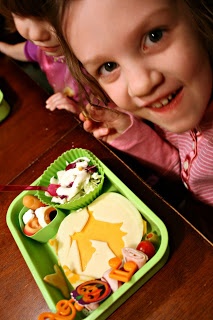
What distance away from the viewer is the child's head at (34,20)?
1.83 feet

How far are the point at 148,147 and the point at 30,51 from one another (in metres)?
0.61

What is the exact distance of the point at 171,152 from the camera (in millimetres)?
885

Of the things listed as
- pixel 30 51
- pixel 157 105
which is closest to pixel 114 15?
pixel 157 105

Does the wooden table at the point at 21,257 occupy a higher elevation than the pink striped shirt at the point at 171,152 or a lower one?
higher

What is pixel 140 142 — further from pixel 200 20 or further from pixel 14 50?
pixel 14 50

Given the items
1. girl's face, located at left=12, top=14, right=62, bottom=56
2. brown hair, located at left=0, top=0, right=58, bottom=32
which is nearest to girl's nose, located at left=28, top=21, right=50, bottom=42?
girl's face, located at left=12, top=14, right=62, bottom=56

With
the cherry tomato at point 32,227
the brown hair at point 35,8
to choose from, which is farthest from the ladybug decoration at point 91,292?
the brown hair at point 35,8

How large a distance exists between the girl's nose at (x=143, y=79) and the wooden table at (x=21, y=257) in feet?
0.76

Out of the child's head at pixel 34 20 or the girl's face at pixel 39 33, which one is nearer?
the child's head at pixel 34 20

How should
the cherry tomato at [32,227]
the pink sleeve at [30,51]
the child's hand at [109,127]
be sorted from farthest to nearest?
1. the pink sleeve at [30,51]
2. the child's hand at [109,127]
3. the cherry tomato at [32,227]

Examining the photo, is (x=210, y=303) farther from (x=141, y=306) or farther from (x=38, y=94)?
(x=38, y=94)

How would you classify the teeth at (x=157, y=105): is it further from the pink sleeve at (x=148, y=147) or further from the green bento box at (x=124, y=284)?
the pink sleeve at (x=148, y=147)

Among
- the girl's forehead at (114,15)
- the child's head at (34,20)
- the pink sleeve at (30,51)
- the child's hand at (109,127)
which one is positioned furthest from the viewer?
the pink sleeve at (30,51)

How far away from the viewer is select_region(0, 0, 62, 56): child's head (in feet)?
1.83
